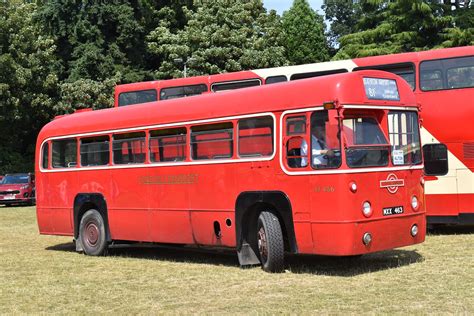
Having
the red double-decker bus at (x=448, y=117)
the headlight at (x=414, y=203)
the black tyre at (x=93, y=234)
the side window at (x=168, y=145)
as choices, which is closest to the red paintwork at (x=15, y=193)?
the black tyre at (x=93, y=234)

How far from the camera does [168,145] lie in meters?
13.4

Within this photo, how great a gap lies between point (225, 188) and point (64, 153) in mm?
5127

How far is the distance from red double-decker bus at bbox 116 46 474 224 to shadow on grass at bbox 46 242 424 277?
3324mm

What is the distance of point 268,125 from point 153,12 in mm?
40150

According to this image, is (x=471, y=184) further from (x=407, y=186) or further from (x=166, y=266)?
(x=166, y=266)

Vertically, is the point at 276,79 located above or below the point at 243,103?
above

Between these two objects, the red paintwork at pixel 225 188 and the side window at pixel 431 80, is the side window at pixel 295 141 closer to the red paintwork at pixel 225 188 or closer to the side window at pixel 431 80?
the red paintwork at pixel 225 188

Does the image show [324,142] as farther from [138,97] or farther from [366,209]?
[138,97]

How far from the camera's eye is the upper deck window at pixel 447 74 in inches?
623

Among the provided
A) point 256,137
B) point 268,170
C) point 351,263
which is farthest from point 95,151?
point 351,263

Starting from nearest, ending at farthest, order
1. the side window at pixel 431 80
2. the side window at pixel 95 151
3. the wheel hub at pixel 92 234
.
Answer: the side window at pixel 95 151
the wheel hub at pixel 92 234
the side window at pixel 431 80

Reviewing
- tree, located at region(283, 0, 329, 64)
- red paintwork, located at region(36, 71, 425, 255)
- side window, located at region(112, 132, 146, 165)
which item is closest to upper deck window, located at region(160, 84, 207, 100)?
red paintwork, located at region(36, 71, 425, 255)

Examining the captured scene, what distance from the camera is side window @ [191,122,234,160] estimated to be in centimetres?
1220

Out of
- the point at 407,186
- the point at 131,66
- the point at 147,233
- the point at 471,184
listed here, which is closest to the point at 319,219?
the point at 407,186
